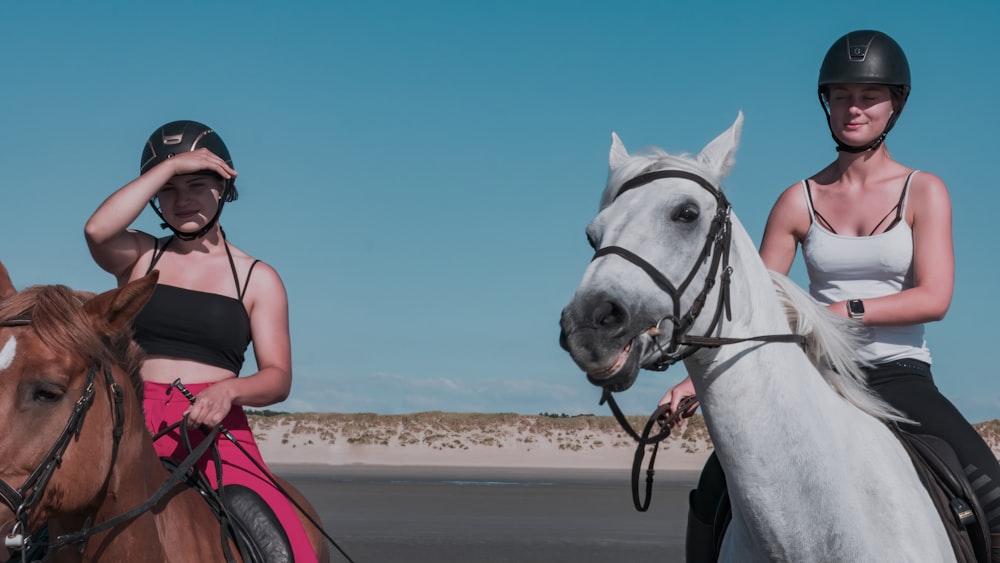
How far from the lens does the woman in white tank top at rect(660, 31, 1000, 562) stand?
4551 millimetres

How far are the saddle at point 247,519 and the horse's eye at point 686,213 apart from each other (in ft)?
7.41

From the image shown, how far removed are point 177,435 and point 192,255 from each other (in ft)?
2.94

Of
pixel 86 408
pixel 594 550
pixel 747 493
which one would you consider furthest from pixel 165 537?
pixel 594 550

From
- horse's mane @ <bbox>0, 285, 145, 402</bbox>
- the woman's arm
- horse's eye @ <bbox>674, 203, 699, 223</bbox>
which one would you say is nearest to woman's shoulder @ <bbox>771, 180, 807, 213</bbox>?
the woman's arm

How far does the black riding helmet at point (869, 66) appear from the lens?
4996 millimetres

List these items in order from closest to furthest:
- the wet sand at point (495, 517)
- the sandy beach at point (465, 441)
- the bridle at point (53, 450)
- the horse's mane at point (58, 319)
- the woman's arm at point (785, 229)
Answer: the bridle at point (53, 450) → the horse's mane at point (58, 319) → the woman's arm at point (785, 229) → the wet sand at point (495, 517) → the sandy beach at point (465, 441)

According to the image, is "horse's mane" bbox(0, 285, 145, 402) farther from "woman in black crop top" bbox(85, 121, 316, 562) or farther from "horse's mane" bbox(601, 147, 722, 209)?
"horse's mane" bbox(601, 147, 722, 209)

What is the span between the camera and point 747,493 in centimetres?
409

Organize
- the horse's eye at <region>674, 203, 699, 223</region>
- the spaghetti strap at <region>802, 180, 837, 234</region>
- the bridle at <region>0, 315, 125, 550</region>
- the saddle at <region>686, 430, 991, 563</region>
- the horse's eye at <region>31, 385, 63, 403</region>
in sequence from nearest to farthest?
the bridle at <region>0, 315, 125, 550</region> < the horse's eye at <region>31, 385, 63, 403</region> < the horse's eye at <region>674, 203, 699, 223</region> < the saddle at <region>686, 430, 991, 563</region> < the spaghetti strap at <region>802, 180, 837, 234</region>

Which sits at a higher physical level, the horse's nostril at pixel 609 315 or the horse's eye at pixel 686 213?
the horse's eye at pixel 686 213

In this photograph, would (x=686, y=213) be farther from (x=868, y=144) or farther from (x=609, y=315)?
(x=868, y=144)

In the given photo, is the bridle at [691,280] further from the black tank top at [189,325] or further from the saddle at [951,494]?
the black tank top at [189,325]

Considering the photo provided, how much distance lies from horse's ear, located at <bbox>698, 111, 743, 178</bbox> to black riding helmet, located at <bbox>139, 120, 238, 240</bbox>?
7.84 feet

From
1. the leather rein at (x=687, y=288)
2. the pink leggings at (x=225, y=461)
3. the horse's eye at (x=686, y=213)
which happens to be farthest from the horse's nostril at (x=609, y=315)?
the pink leggings at (x=225, y=461)
